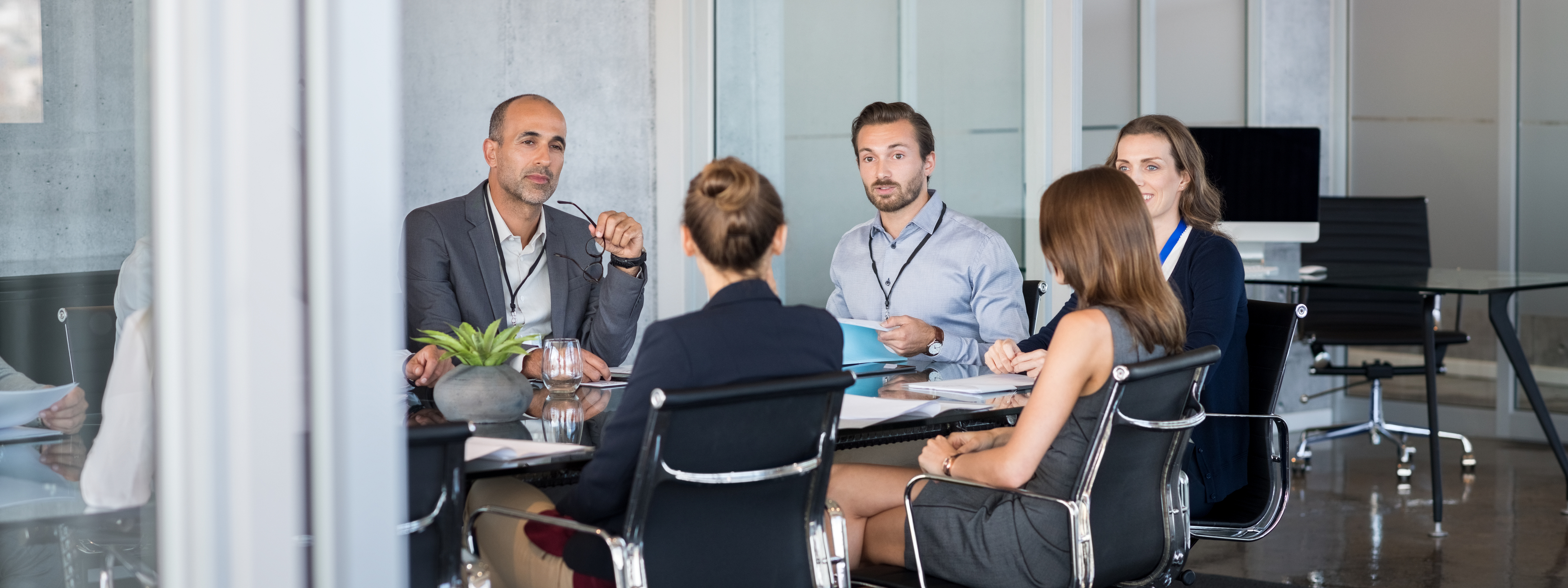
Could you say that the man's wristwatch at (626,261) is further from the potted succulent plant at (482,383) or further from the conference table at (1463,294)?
the conference table at (1463,294)

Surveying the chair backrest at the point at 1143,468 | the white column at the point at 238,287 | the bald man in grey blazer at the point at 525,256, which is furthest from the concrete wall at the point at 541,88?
the white column at the point at 238,287

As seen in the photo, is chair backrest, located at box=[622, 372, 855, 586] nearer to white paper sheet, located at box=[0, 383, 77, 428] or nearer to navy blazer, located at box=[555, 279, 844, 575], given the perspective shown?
navy blazer, located at box=[555, 279, 844, 575]

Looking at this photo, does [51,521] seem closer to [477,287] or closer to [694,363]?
[694,363]

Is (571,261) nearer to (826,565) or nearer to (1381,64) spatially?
(826,565)

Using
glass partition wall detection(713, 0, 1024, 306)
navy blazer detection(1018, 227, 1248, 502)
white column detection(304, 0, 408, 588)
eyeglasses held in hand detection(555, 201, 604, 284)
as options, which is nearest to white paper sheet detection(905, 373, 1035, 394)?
navy blazer detection(1018, 227, 1248, 502)

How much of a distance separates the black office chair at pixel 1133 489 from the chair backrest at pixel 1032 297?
1283 mm

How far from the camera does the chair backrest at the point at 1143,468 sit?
2.20 metres

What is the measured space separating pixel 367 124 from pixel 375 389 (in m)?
0.29

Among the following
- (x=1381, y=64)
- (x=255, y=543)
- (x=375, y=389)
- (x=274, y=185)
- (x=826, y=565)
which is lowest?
(x=826, y=565)

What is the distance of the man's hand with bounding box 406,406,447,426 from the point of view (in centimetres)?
232

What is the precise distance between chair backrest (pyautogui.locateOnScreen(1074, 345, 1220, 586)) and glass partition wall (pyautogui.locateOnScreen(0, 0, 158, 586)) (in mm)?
1441

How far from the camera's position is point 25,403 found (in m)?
1.90

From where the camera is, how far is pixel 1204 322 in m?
2.95

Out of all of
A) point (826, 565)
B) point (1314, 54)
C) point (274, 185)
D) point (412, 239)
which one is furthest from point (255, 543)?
point (1314, 54)
